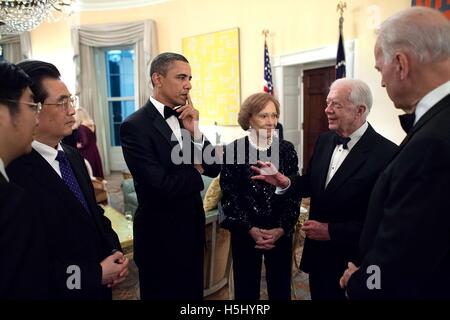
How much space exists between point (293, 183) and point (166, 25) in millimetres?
6467

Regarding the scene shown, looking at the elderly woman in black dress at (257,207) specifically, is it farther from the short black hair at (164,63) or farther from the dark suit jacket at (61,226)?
the dark suit jacket at (61,226)

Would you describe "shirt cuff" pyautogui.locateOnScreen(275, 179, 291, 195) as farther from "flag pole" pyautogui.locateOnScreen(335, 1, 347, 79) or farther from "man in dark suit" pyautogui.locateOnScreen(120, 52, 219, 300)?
"flag pole" pyautogui.locateOnScreen(335, 1, 347, 79)

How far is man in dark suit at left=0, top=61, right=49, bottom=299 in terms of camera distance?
0.84m

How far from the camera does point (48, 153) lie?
1.33 meters

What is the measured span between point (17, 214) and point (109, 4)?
800cm

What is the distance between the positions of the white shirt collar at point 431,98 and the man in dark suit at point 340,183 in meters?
0.61

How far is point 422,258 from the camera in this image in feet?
3.15

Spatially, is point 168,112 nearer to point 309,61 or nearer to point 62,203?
point 62,203

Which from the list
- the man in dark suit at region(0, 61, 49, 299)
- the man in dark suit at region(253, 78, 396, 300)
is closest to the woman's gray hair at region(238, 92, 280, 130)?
the man in dark suit at region(253, 78, 396, 300)

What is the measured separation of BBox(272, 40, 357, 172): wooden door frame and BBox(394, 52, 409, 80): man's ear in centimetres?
400

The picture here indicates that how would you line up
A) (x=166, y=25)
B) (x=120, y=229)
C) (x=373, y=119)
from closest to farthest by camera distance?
(x=120, y=229), (x=373, y=119), (x=166, y=25)

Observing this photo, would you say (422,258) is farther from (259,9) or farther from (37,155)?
(259,9)
